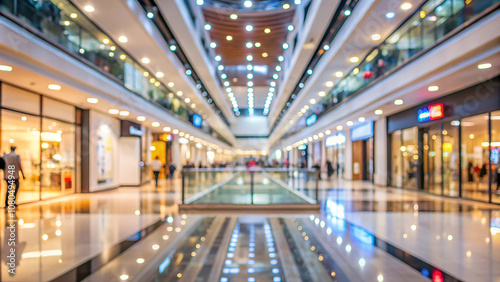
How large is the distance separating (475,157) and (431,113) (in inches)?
95.2

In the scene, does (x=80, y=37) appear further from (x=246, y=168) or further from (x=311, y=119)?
(x=311, y=119)

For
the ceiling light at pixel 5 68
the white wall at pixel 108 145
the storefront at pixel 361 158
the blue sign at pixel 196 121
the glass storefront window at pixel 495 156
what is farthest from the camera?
the blue sign at pixel 196 121

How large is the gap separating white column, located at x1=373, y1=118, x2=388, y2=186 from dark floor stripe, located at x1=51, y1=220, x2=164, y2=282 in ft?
47.2

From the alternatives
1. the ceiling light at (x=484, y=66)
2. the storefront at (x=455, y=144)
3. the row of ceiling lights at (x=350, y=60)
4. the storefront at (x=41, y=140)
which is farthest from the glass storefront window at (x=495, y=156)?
the storefront at (x=41, y=140)

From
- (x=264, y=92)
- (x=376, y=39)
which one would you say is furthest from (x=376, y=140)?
(x=264, y=92)

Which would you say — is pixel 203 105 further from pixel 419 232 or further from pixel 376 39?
pixel 419 232

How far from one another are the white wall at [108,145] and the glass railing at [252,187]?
6329mm

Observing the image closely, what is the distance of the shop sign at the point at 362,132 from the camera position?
2092 centimetres

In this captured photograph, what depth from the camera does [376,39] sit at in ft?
46.3

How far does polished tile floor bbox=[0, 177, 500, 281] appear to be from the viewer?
14.5 feet

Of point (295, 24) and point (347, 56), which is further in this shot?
point (295, 24)

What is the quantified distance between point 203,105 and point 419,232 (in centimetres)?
2492

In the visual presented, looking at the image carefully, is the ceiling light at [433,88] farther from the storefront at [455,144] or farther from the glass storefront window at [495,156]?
the glass storefront window at [495,156]

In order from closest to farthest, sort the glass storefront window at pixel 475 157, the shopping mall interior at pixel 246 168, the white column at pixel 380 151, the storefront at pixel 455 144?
the shopping mall interior at pixel 246 168
the storefront at pixel 455 144
the glass storefront window at pixel 475 157
the white column at pixel 380 151
